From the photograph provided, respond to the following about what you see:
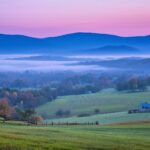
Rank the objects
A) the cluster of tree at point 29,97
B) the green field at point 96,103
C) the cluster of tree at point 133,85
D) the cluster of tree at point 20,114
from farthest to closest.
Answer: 1. the cluster of tree at point 133,85
2. the cluster of tree at point 29,97
3. the green field at point 96,103
4. the cluster of tree at point 20,114

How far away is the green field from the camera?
102 meters

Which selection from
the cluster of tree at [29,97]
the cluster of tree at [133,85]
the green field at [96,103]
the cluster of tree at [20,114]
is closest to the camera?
the cluster of tree at [20,114]

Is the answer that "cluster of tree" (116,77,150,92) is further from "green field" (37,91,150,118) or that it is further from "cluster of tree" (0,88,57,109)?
"cluster of tree" (0,88,57,109)

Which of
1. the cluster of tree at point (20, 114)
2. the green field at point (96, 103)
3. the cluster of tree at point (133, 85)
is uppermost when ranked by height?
the cluster of tree at point (133, 85)

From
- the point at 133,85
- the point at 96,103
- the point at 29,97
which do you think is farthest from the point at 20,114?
the point at 133,85

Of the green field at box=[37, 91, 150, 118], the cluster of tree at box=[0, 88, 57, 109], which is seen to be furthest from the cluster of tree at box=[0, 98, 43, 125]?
the cluster of tree at box=[0, 88, 57, 109]

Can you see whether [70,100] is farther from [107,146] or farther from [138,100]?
[107,146]

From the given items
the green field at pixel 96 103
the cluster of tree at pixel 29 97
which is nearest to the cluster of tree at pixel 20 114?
the green field at pixel 96 103

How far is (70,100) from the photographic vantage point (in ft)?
387

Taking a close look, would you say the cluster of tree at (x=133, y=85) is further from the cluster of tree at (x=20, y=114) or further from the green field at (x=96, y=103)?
the cluster of tree at (x=20, y=114)

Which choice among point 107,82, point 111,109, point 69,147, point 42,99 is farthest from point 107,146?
point 107,82

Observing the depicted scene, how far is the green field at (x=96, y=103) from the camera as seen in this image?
10231 cm

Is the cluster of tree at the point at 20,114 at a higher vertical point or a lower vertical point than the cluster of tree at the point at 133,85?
lower

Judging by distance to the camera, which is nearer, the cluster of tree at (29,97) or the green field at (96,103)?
the green field at (96,103)
